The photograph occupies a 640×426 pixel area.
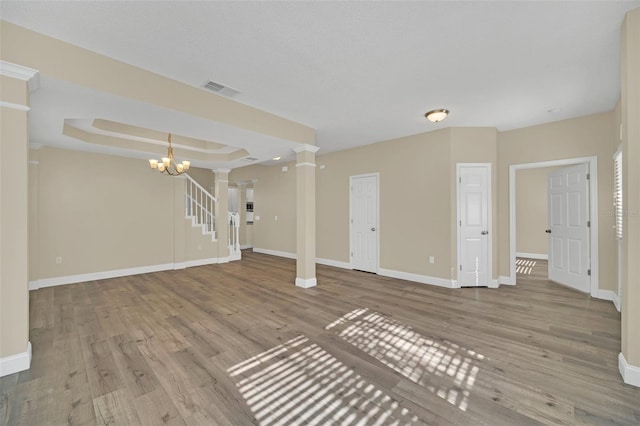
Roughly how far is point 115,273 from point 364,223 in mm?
5386

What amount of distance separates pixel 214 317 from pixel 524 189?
8339 millimetres

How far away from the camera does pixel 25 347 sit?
7.64 feet

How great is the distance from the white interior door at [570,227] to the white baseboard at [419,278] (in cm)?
195

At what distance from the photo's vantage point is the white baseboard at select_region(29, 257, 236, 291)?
→ 196 inches

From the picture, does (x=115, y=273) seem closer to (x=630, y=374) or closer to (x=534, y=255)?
(x=630, y=374)

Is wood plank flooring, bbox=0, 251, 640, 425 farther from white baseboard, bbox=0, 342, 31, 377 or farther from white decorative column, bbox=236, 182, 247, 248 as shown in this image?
white decorative column, bbox=236, 182, 247, 248

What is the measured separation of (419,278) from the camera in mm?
5227

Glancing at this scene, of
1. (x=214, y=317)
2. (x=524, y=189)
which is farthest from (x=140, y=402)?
(x=524, y=189)

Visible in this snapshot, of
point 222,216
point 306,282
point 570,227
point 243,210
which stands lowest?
point 306,282

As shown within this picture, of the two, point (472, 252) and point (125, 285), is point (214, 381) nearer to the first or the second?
point (125, 285)

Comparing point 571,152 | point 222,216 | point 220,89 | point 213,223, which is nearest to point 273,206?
point 222,216

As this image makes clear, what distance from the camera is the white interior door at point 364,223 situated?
235 inches

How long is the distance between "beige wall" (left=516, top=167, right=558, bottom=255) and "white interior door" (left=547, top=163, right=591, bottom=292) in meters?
2.48

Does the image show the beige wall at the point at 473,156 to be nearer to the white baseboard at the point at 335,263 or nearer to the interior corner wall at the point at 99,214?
the white baseboard at the point at 335,263
